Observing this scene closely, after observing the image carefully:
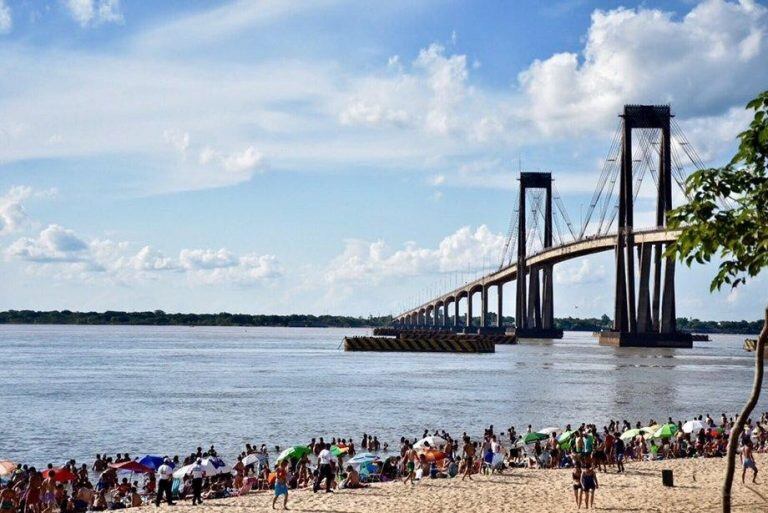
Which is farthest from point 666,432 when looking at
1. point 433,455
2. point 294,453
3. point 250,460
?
point 250,460

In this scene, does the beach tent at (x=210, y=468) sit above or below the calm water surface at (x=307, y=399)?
above

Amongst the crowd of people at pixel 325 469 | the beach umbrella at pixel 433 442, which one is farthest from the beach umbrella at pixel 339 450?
the beach umbrella at pixel 433 442

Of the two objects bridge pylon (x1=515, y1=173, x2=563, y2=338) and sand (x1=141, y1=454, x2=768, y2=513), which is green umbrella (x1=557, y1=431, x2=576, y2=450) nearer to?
sand (x1=141, y1=454, x2=768, y2=513)

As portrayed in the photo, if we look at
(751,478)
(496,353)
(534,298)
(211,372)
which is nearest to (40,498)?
(751,478)

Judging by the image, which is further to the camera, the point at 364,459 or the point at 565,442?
the point at 565,442

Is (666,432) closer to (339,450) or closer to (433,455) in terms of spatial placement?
(433,455)

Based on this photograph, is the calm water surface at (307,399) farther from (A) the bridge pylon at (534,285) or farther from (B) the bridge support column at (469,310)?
(B) the bridge support column at (469,310)
